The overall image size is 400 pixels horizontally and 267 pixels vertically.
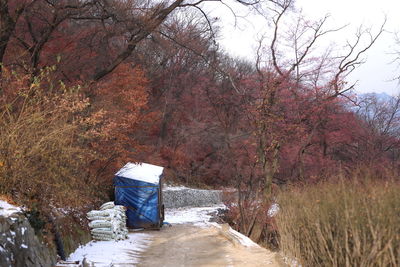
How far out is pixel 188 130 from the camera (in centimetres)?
3644

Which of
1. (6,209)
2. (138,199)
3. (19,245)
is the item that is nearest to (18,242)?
(19,245)

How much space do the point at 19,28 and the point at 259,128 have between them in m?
11.4

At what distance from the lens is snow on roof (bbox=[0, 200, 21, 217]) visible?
20.6ft

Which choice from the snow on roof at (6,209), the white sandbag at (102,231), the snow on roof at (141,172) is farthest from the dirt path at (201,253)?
the snow on roof at (6,209)

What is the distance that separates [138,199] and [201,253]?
6.95 metres

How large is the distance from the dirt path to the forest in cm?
83

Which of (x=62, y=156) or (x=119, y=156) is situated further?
(x=119, y=156)

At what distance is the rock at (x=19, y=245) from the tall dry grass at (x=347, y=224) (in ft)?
13.1

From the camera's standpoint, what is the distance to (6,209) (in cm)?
652

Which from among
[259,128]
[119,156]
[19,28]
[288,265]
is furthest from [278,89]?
[288,265]

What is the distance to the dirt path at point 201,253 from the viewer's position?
Answer: 9.12 metres

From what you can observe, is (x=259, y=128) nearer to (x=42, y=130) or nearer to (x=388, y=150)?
(x=388, y=150)

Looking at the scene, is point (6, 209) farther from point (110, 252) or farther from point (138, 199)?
point (138, 199)

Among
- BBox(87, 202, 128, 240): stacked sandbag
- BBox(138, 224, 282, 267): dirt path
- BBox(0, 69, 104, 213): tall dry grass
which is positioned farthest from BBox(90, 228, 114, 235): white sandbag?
BBox(0, 69, 104, 213): tall dry grass
